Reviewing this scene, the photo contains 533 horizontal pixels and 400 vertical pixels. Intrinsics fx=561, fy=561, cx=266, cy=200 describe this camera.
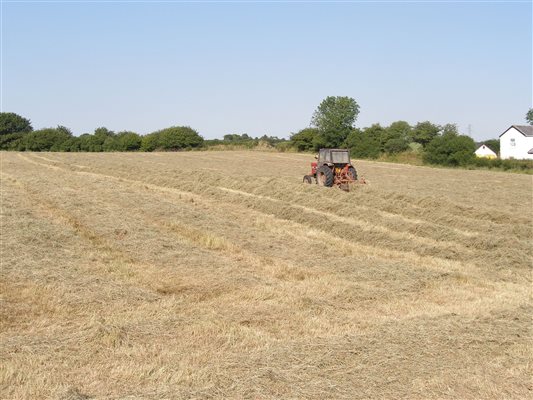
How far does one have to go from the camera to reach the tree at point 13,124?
73.1m

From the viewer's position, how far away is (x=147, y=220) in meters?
13.1

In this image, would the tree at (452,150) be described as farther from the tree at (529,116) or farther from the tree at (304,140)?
the tree at (529,116)

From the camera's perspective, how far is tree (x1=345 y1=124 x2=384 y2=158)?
52.1 metres

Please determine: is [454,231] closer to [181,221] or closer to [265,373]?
[181,221]

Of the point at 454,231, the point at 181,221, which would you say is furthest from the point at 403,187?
the point at 181,221

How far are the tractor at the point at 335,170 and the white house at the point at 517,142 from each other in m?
45.6

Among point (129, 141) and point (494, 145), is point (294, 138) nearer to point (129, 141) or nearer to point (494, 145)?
point (129, 141)

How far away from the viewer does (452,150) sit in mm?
41531

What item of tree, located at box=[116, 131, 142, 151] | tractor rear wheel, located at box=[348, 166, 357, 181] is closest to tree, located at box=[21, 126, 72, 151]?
tree, located at box=[116, 131, 142, 151]

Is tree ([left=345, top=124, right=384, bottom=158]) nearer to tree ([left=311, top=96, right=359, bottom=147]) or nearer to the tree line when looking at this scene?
the tree line

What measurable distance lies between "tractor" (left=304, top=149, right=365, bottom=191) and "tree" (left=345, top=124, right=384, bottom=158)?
31.3 metres

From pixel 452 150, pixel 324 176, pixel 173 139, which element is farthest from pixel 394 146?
pixel 324 176

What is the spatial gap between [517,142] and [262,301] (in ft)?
204

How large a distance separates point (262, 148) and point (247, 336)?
60583mm
